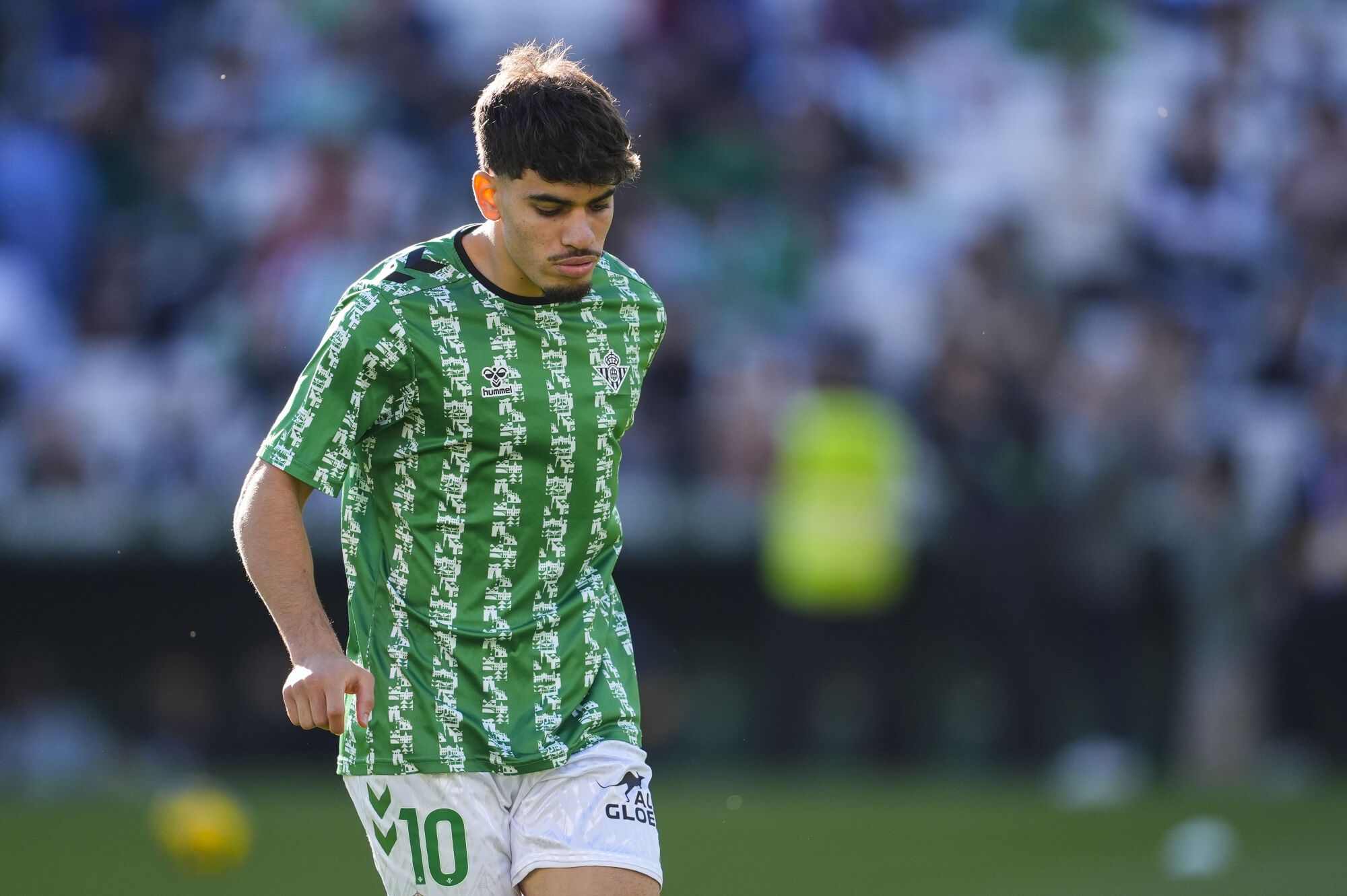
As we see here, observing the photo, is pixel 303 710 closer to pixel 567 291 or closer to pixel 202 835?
pixel 567 291

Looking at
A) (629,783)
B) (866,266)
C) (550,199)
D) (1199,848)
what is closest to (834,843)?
(1199,848)

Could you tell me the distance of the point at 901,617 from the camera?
1142 centimetres

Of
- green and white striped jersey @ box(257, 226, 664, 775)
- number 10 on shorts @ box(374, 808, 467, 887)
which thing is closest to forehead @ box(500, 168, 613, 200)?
green and white striped jersey @ box(257, 226, 664, 775)

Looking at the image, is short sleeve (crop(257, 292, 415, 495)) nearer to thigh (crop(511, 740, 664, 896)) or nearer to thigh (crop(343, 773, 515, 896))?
thigh (crop(343, 773, 515, 896))

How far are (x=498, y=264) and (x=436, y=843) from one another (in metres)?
1.20

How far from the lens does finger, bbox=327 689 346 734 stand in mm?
3545

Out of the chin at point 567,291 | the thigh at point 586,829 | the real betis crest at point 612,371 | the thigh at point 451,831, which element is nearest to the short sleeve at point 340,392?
the chin at point 567,291

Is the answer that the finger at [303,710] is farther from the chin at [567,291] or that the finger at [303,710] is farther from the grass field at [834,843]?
the grass field at [834,843]

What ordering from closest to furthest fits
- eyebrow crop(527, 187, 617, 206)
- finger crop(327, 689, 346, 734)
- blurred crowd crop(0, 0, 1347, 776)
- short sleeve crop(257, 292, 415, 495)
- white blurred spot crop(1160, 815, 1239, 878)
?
finger crop(327, 689, 346, 734)
short sleeve crop(257, 292, 415, 495)
eyebrow crop(527, 187, 617, 206)
white blurred spot crop(1160, 815, 1239, 878)
blurred crowd crop(0, 0, 1347, 776)

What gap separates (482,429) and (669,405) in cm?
755

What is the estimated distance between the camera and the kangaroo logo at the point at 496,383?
13.1 ft

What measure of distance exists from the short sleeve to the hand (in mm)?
396

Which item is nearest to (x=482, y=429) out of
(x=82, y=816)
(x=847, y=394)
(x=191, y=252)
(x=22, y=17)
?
(x=82, y=816)

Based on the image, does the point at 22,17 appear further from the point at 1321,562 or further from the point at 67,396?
the point at 1321,562
